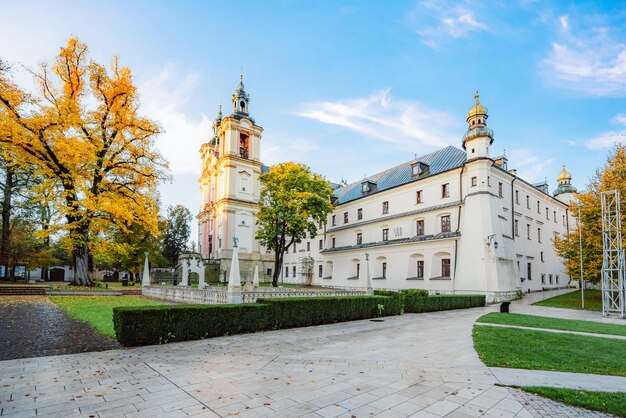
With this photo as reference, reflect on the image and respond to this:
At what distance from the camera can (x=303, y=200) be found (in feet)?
108

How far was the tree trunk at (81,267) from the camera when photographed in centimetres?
2444

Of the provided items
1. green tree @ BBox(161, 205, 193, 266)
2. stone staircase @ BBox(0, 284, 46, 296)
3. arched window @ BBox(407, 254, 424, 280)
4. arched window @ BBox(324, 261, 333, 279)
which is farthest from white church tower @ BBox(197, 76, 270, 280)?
arched window @ BBox(407, 254, 424, 280)

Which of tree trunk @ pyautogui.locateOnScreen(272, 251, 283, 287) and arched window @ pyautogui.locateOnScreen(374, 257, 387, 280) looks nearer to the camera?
tree trunk @ pyautogui.locateOnScreen(272, 251, 283, 287)

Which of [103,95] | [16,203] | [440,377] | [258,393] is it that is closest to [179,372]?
[258,393]

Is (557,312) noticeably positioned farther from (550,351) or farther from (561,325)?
(550,351)

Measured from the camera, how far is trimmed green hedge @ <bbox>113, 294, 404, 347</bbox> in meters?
8.89

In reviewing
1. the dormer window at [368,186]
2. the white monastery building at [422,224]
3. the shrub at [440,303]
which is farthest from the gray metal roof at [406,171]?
the shrub at [440,303]

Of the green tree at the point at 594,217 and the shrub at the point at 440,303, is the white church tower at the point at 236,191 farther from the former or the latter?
the green tree at the point at 594,217

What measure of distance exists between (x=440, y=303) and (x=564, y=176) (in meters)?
37.4

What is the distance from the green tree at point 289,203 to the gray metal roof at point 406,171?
7.50 metres

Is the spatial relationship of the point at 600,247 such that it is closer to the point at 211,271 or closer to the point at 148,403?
the point at 148,403

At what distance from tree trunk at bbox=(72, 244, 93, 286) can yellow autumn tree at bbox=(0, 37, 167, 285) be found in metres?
0.06

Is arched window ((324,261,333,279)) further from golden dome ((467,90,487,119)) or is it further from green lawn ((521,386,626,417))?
green lawn ((521,386,626,417))

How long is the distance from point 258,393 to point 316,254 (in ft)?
134
